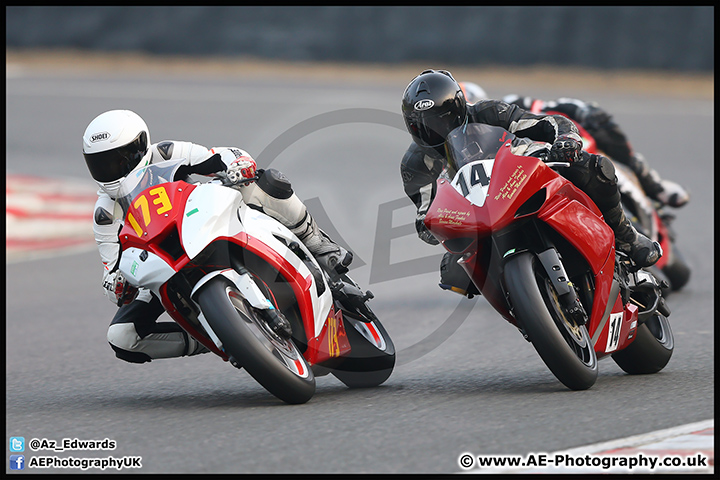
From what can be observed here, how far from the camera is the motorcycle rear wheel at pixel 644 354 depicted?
4.91m

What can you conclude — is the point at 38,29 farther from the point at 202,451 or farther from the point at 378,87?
the point at 202,451

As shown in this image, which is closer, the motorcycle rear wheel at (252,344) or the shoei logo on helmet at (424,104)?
the motorcycle rear wheel at (252,344)

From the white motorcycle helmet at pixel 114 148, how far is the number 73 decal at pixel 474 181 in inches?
59.0

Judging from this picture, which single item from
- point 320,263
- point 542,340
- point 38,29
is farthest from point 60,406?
point 38,29

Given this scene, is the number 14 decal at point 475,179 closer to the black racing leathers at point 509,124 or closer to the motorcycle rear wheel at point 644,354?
the black racing leathers at point 509,124

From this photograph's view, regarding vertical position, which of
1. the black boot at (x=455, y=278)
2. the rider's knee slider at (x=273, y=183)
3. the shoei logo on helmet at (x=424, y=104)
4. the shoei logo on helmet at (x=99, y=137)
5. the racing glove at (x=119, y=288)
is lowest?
the black boot at (x=455, y=278)

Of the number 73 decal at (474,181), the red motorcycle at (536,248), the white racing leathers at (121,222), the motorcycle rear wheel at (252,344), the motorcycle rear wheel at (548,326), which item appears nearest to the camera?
the motorcycle rear wheel at (252,344)

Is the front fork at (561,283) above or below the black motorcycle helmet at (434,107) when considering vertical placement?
below

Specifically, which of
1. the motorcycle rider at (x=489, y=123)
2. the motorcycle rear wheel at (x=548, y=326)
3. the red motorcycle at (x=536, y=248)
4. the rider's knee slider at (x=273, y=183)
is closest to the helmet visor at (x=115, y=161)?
the rider's knee slider at (x=273, y=183)

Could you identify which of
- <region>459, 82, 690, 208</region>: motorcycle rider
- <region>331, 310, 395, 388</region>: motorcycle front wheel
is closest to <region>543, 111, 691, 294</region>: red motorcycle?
<region>459, 82, 690, 208</region>: motorcycle rider

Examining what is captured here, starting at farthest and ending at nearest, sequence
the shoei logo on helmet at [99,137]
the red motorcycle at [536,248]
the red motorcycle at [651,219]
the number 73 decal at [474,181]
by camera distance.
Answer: the red motorcycle at [651,219] → the shoei logo on helmet at [99,137] → the number 73 decal at [474,181] → the red motorcycle at [536,248]

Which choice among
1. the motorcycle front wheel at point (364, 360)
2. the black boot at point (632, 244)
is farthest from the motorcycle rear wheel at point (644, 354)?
the motorcycle front wheel at point (364, 360)

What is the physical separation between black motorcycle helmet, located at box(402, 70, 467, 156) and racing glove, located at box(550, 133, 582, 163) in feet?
1.60

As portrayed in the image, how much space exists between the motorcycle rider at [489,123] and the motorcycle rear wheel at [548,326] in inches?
19.9
